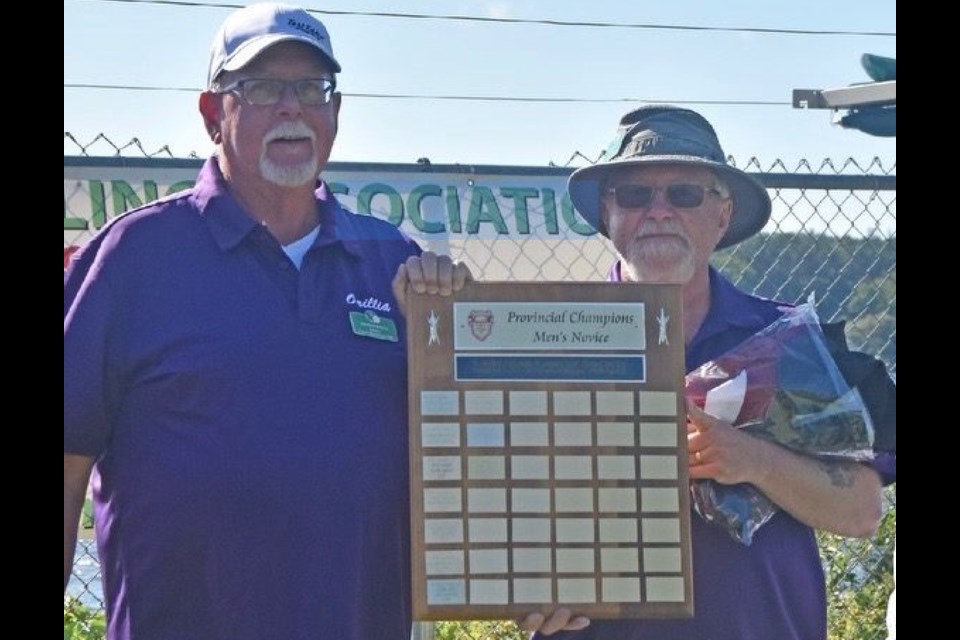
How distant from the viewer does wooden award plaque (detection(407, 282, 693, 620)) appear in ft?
10.3

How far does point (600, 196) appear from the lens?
3510 millimetres

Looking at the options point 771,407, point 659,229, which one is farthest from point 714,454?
point 659,229

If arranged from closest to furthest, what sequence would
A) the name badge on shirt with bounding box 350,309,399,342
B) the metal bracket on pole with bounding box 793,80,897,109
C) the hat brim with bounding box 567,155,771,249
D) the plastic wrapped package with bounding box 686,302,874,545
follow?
the name badge on shirt with bounding box 350,309,399,342
the plastic wrapped package with bounding box 686,302,874,545
the hat brim with bounding box 567,155,771,249
the metal bracket on pole with bounding box 793,80,897,109

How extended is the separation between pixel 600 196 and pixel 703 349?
1.51 feet

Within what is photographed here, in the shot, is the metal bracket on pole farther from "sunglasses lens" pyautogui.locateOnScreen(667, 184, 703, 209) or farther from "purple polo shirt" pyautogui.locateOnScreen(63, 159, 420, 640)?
"purple polo shirt" pyautogui.locateOnScreen(63, 159, 420, 640)

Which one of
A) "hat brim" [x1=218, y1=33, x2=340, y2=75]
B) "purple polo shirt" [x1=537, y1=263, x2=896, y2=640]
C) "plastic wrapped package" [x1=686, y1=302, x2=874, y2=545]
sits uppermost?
"hat brim" [x1=218, y1=33, x2=340, y2=75]

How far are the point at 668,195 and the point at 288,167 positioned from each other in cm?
90

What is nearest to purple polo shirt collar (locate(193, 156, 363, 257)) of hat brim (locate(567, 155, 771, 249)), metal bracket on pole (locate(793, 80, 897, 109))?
hat brim (locate(567, 155, 771, 249))

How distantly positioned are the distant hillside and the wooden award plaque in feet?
2.79

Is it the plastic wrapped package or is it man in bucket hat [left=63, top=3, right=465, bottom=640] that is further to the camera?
the plastic wrapped package
